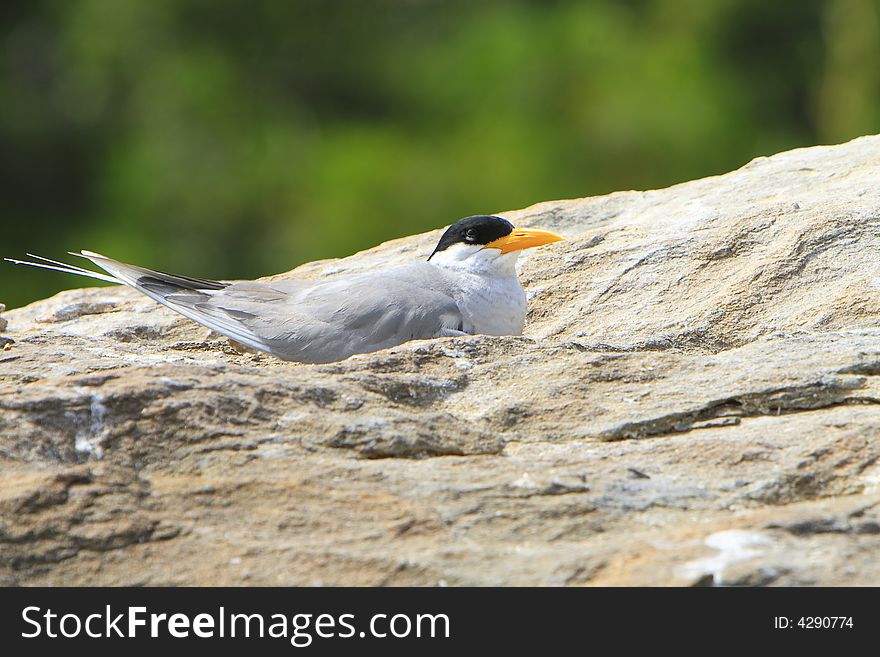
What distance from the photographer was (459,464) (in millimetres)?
3191

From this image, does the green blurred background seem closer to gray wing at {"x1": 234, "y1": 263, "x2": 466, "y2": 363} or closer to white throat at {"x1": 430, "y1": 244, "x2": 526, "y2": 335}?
Answer: white throat at {"x1": 430, "y1": 244, "x2": 526, "y2": 335}

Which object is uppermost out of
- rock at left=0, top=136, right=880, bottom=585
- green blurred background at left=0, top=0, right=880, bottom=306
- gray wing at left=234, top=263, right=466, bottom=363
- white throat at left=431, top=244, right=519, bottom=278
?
green blurred background at left=0, top=0, right=880, bottom=306

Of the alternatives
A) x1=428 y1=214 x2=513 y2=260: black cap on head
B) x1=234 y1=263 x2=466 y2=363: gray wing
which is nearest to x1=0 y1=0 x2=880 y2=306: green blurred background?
x1=428 y1=214 x2=513 y2=260: black cap on head

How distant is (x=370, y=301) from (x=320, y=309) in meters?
0.18

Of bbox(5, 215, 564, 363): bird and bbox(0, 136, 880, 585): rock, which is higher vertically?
bbox(5, 215, 564, 363): bird

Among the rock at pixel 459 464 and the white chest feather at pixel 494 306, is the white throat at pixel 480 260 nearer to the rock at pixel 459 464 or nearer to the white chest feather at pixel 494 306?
the white chest feather at pixel 494 306

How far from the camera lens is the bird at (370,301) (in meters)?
4.41

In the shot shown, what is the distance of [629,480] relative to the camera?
3119 mm

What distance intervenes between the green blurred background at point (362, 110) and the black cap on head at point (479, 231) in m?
5.65

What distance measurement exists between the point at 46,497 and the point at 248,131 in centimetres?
1027

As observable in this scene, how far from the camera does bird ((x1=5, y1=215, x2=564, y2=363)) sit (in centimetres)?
441

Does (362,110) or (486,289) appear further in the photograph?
(362,110)

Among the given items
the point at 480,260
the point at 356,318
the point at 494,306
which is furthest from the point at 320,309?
the point at 480,260

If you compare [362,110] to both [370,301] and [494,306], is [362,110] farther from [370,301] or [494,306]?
[370,301]
